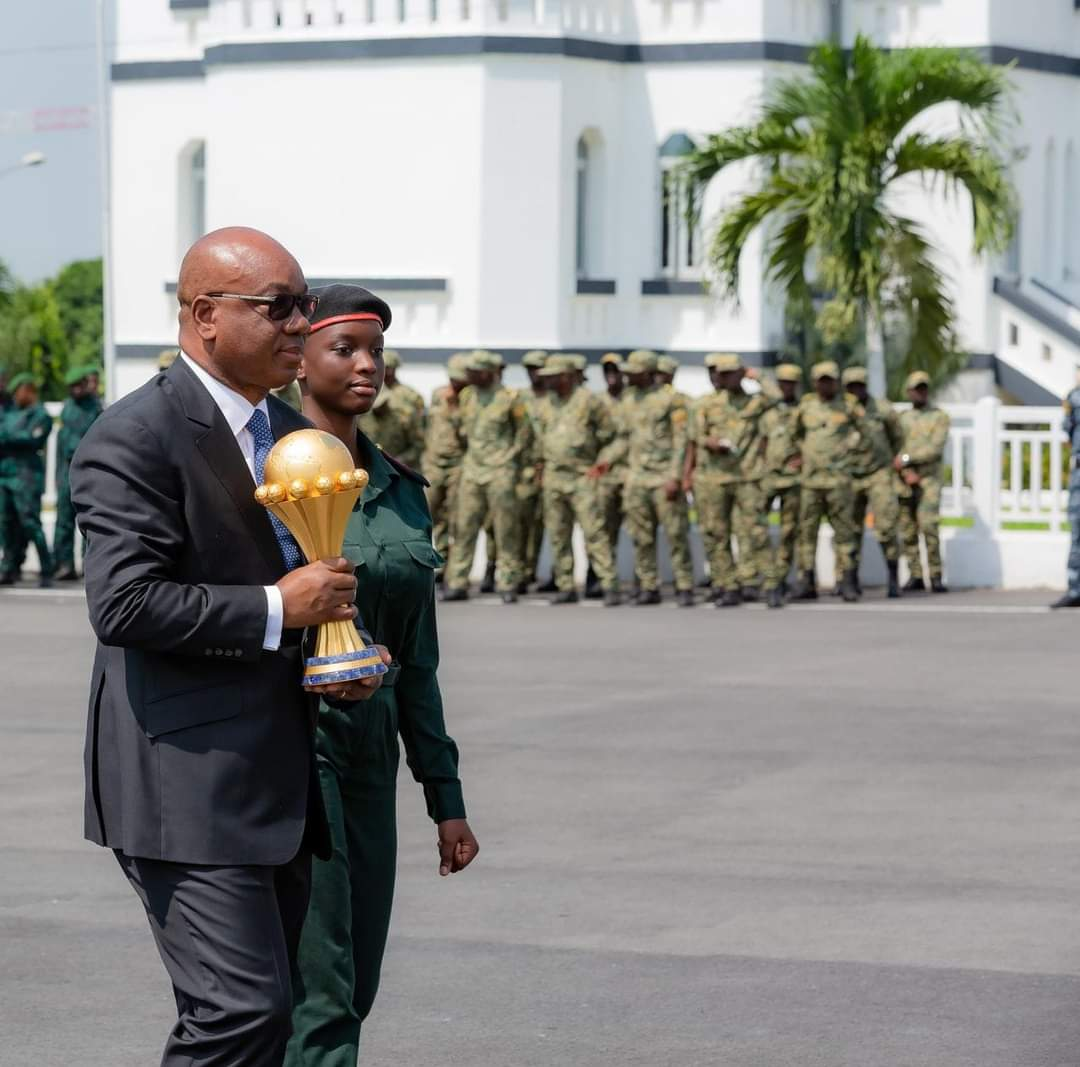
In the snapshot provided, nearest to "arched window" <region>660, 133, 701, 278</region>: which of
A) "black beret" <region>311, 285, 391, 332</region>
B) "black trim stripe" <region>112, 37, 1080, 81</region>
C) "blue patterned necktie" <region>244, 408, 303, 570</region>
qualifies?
"black trim stripe" <region>112, 37, 1080, 81</region>

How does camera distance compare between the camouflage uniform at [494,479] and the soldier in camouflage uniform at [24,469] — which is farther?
the soldier in camouflage uniform at [24,469]

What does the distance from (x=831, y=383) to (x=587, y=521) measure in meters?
2.23

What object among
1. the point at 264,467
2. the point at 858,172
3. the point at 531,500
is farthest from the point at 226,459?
the point at 858,172

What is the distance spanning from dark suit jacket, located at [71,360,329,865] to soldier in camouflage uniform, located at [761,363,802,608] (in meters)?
16.5

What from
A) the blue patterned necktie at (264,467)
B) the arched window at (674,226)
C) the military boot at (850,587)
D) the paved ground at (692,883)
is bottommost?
the paved ground at (692,883)

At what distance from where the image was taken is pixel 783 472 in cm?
2153

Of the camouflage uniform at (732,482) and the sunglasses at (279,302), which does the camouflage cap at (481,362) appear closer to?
the camouflage uniform at (732,482)

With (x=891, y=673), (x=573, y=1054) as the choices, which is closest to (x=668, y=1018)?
(x=573, y=1054)

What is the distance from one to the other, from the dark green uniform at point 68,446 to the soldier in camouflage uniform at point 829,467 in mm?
6156

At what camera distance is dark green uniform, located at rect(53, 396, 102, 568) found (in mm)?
23547

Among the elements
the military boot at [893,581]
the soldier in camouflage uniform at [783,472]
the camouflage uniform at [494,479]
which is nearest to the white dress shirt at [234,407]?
the soldier in camouflage uniform at [783,472]

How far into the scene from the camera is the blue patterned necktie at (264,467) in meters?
5.04

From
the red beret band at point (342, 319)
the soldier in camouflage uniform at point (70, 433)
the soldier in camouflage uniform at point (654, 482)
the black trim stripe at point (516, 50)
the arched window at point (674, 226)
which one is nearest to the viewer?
the red beret band at point (342, 319)

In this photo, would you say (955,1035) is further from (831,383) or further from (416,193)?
(416,193)
